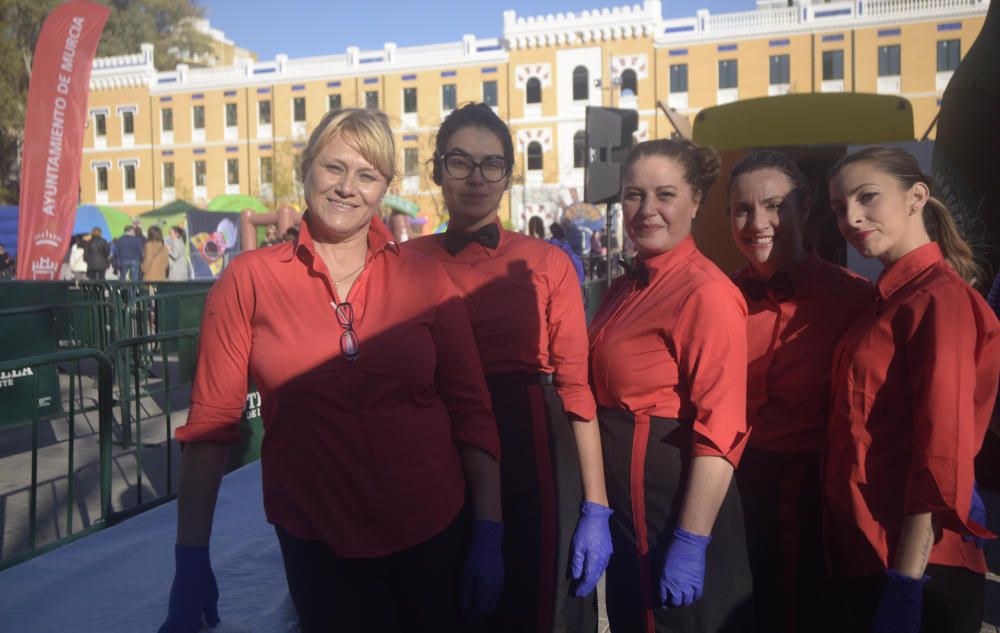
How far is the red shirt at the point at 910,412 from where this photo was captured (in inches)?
65.2

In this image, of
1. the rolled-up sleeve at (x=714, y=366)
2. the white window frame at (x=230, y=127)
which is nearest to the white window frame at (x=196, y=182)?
the white window frame at (x=230, y=127)

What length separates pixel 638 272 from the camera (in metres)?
2.15

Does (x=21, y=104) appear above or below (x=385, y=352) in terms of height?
above

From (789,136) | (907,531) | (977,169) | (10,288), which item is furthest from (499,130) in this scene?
(10,288)

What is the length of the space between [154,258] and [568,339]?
1342cm

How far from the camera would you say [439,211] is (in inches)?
1496

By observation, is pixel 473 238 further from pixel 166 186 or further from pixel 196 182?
pixel 166 186

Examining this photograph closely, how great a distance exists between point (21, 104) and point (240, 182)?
1193 centimetres

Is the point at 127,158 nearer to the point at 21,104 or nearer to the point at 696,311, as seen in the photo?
the point at 21,104

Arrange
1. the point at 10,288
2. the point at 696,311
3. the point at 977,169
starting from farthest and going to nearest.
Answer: the point at 10,288 < the point at 977,169 < the point at 696,311

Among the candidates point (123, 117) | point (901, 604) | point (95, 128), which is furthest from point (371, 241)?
point (95, 128)

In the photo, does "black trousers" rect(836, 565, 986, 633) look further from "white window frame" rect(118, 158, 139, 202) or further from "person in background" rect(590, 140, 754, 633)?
"white window frame" rect(118, 158, 139, 202)

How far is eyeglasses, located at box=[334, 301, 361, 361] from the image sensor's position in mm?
1682

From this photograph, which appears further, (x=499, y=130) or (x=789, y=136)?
(x=789, y=136)
